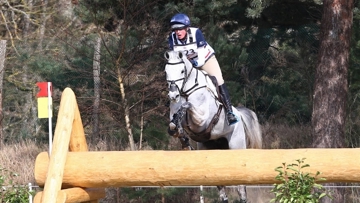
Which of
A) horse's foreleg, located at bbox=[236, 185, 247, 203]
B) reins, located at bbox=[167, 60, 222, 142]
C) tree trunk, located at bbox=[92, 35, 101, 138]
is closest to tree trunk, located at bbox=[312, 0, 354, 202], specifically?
horse's foreleg, located at bbox=[236, 185, 247, 203]

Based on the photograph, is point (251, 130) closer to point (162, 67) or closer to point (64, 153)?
point (64, 153)

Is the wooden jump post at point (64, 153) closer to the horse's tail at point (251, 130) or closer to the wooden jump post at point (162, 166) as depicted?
the wooden jump post at point (162, 166)

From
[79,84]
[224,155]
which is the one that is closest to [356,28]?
[79,84]

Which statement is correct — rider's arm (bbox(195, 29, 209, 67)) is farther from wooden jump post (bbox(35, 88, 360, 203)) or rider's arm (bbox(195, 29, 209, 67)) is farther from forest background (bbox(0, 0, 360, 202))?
forest background (bbox(0, 0, 360, 202))

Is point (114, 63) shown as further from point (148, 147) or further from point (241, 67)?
point (241, 67)

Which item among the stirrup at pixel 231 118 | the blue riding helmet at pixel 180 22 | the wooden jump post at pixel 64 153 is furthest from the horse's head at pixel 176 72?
the wooden jump post at pixel 64 153

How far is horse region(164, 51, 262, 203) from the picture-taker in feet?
23.9

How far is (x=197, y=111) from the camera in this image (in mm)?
7637

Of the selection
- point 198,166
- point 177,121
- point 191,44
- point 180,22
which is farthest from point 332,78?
point 198,166

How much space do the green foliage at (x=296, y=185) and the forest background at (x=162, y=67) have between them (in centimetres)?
630

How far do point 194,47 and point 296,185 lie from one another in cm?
315

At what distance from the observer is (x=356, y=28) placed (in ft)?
40.8

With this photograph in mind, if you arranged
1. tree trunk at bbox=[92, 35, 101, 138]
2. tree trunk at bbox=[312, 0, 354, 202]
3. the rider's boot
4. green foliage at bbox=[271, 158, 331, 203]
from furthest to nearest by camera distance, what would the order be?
1. tree trunk at bbox=[92, 35, 101, 138]
2. tree trunk at bbox=[312, 0, 354, 202]
3. the rider's boot
4. green foliage at bbox=[271, 158, 331, 203]

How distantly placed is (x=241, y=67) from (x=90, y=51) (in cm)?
302
